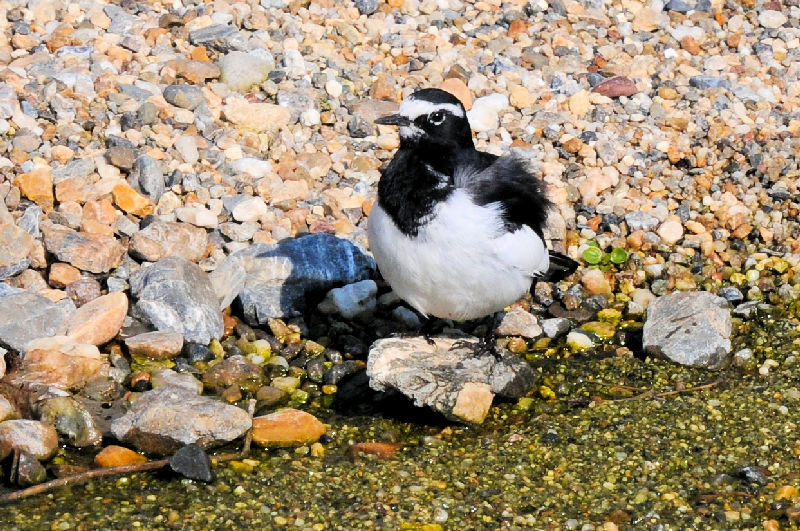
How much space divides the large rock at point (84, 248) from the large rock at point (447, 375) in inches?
69.7

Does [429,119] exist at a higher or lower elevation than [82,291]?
higher

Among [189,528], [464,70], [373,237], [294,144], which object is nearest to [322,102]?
[294,144]

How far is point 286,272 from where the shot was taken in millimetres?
6941

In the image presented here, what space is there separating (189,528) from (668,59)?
5.91 m

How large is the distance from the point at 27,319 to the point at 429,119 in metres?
2.36

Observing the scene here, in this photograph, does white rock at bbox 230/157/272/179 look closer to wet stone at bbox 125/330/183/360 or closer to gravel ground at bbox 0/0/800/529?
gravel ground at bbox 0/0/800/529

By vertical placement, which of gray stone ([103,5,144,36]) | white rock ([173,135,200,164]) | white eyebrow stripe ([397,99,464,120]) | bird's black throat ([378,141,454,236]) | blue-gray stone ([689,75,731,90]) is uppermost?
white eyebrow stripe ([397,99,464,120])

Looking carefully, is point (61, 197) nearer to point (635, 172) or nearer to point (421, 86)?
point (421, 86)

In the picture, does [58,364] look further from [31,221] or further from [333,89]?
[333,89]

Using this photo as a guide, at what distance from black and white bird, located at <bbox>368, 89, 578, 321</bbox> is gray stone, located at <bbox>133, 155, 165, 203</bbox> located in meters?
1.92

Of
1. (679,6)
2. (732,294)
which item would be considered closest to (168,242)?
(732,294)

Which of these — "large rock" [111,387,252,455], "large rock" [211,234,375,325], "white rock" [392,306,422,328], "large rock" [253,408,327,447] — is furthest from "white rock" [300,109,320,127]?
"large rock" [111,387,252,455]

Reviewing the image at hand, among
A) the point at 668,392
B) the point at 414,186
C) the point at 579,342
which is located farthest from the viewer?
the point at 579,342

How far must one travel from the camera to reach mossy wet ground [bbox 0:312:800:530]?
501 centimetres
